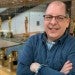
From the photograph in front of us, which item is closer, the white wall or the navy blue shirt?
the navy blue shirt

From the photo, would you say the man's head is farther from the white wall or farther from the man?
the white wall

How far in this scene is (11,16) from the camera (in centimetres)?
256

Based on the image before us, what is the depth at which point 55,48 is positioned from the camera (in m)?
1.29

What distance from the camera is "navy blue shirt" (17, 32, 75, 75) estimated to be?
1.25 meters

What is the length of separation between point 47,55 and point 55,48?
60 millimetres

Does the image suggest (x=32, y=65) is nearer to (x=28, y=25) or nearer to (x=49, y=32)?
(x=49, y=32)

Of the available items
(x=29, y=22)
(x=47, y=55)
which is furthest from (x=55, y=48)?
(x=29, y=22)

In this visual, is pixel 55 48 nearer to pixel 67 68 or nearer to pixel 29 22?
pixel 67 68

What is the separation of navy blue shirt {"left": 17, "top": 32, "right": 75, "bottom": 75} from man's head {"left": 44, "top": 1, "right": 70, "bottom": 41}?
0.14ft

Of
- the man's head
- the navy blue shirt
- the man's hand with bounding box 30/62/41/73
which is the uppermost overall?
the man's head

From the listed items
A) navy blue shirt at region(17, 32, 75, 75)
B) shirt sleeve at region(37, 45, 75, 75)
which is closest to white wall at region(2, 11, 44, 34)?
navy blue shirt at region(17, 32, 75, 75)

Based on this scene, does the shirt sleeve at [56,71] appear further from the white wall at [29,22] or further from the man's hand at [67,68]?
the white wall at [29,22]

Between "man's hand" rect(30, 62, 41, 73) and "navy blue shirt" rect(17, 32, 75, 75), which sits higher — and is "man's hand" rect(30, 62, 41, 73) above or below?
below

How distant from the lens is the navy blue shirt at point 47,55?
125 centimetres
